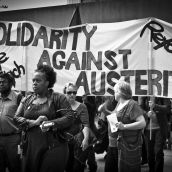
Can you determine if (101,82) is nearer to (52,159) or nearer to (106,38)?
(106,38)

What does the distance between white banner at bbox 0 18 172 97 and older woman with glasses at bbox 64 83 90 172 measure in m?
0.29

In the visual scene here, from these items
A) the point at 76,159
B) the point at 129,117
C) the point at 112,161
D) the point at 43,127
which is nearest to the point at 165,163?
the point at 76,159

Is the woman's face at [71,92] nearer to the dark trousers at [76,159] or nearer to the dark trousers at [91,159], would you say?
the dark trousers at [76,159]

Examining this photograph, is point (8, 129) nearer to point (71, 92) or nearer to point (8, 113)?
point (8, 113)

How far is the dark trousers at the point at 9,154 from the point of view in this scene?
204 inches

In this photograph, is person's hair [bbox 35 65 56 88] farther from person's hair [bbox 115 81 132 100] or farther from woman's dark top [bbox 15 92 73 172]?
person's hair [bbox 115 81 132 100]

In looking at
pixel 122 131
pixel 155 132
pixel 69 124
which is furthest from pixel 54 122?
pixel 155 132

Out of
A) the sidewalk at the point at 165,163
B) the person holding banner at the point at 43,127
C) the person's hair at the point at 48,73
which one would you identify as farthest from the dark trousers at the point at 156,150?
the person's hair at the point at 48,73

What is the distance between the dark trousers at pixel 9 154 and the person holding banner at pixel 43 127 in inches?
43.4

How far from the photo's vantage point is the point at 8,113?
5.34 m

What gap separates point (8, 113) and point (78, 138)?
1.12 metres

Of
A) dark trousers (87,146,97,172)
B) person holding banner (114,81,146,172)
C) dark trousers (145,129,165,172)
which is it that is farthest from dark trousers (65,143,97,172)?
dark trousers (145,129,165,172)

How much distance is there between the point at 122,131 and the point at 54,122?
1586mm

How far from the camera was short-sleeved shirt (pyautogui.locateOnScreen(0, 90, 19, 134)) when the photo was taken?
5.29m
